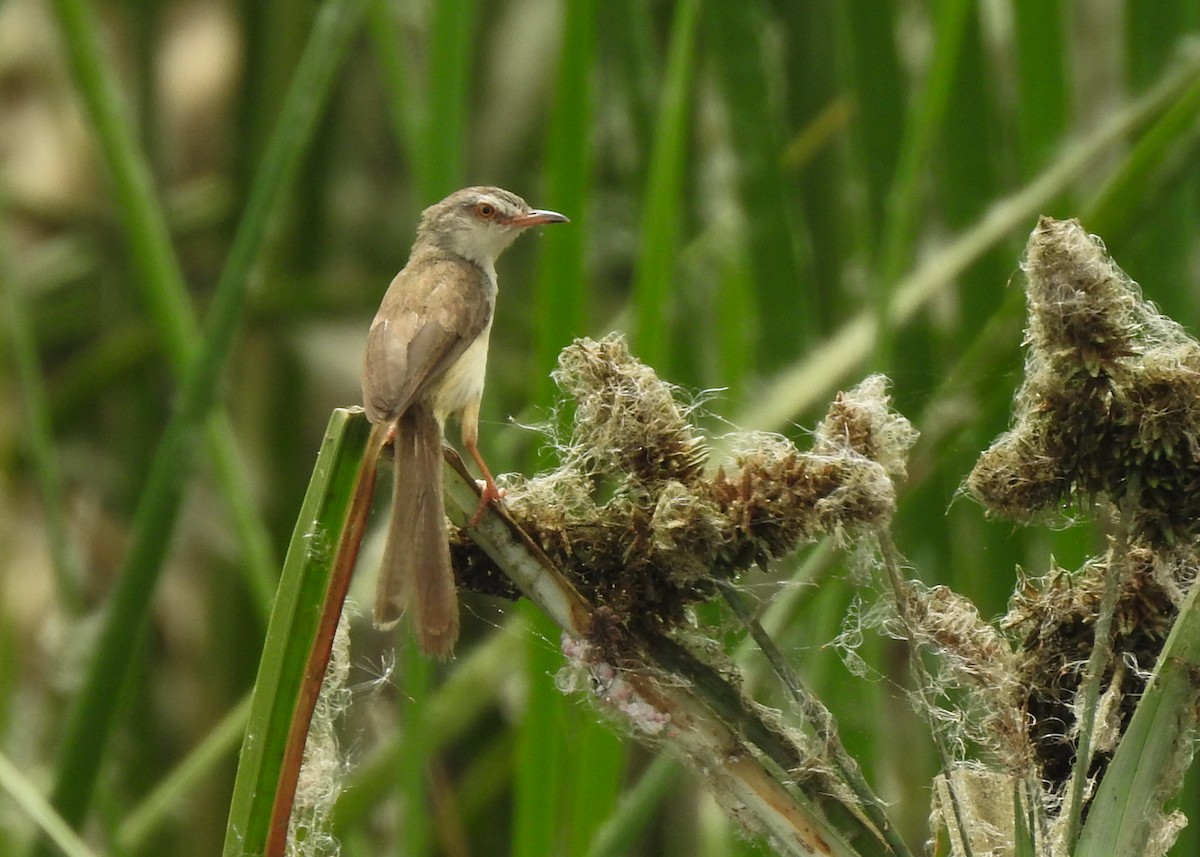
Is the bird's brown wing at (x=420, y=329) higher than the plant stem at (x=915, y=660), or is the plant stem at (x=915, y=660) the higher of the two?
the bird's brown wing at (x=420, y=329)

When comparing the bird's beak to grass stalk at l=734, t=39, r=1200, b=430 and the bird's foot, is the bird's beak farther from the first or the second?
the bird's foot

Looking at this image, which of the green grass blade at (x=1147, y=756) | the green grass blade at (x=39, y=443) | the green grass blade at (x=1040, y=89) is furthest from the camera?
the green grass blade at (x=39, y=443)

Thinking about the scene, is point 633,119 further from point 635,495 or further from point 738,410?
point 635,495

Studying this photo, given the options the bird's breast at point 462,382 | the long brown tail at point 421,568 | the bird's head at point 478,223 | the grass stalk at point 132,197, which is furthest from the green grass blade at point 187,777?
the long brown tail at point 421,568

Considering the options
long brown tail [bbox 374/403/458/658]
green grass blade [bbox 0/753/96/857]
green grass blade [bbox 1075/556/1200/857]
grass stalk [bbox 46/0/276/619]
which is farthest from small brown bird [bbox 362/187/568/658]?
green grass blade [bbox 0/753/96/857]

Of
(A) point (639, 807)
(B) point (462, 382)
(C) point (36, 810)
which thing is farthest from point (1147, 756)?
(C) point (36, 810)

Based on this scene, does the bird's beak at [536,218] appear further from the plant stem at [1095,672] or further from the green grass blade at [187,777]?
the plant stem at [1095,672]

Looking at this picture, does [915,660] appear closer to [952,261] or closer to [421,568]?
[421,568]
